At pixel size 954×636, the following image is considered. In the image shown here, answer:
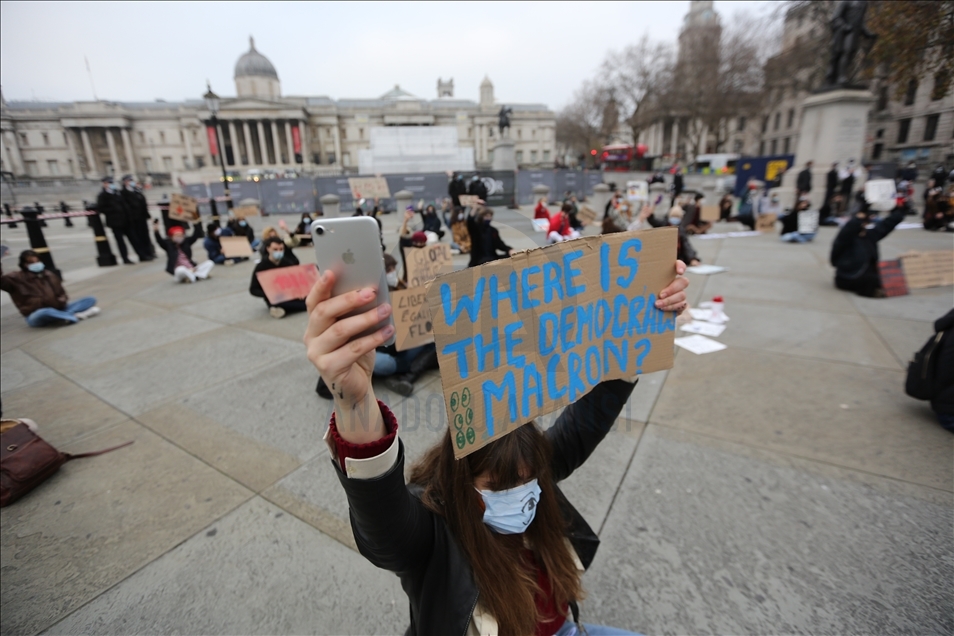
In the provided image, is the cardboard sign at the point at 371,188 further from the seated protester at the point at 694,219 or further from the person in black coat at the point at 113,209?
the seated protester at the point at 694,219

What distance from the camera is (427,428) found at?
356 centimetres

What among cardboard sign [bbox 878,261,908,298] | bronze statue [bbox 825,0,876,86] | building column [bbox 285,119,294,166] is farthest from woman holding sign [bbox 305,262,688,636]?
building column [bbox 285,119,294,166]

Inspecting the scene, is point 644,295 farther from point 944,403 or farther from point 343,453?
point 944,403

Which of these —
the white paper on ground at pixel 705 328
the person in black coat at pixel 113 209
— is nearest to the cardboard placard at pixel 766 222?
the white paper on ground at pixel 705 328

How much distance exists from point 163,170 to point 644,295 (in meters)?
101

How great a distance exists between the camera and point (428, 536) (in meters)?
1.18

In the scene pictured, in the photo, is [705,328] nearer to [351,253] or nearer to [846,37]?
[351,253]

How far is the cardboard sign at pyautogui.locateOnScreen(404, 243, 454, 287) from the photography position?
4754mm

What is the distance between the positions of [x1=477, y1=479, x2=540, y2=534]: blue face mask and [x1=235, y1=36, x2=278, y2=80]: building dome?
99689 millimetres

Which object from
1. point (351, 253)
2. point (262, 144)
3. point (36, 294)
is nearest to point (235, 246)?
point (36, 294)

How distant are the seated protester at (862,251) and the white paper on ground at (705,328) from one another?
2.84 metres

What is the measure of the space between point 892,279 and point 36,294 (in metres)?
12.5

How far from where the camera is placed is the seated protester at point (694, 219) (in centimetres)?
1130

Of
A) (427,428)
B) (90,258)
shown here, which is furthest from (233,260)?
(427,428)
